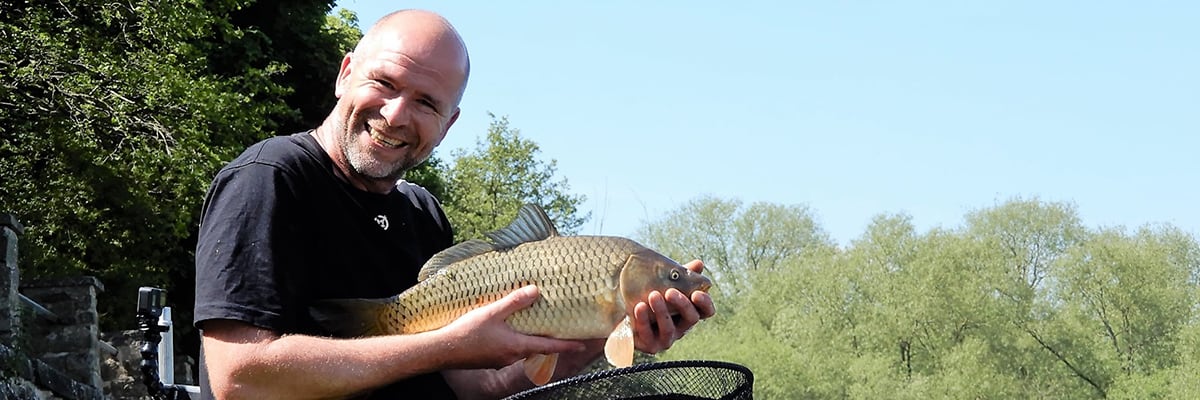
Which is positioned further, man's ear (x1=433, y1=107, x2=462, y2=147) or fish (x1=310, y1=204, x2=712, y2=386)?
man's ear (x1=433, y1=107, x2=462, y2=147)

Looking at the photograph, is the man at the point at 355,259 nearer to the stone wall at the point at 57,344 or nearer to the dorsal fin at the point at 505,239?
the dorsal fin at the point at 505,239

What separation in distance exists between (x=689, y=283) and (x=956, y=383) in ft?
171

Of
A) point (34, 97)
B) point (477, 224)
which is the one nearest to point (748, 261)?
point (477, 224)

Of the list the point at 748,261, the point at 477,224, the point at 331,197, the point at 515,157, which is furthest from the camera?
the point at 748,261

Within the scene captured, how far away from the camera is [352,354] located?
3012mm

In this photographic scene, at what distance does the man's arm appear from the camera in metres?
2.99

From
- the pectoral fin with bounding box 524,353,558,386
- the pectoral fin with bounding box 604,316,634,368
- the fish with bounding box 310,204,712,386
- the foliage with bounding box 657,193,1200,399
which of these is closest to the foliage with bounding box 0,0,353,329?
the fish with bounding box 310,204,712,386

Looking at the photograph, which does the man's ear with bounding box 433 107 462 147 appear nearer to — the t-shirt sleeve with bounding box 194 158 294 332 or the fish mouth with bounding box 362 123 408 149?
the fish mouth with bounding box 362 123 408 149

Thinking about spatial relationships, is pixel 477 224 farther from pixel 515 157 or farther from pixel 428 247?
pixel 428 247

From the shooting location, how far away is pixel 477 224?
37.2 metres

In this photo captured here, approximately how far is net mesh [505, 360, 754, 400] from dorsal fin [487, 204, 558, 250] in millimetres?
409

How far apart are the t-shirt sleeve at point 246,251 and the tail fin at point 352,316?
0.10 metres

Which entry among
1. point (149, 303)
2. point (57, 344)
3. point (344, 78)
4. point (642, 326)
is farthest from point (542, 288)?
point (57, 344)

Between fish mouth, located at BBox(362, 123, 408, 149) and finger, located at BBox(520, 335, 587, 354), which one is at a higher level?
fish mouth, located at BBox(362, 123, 408, 149)
